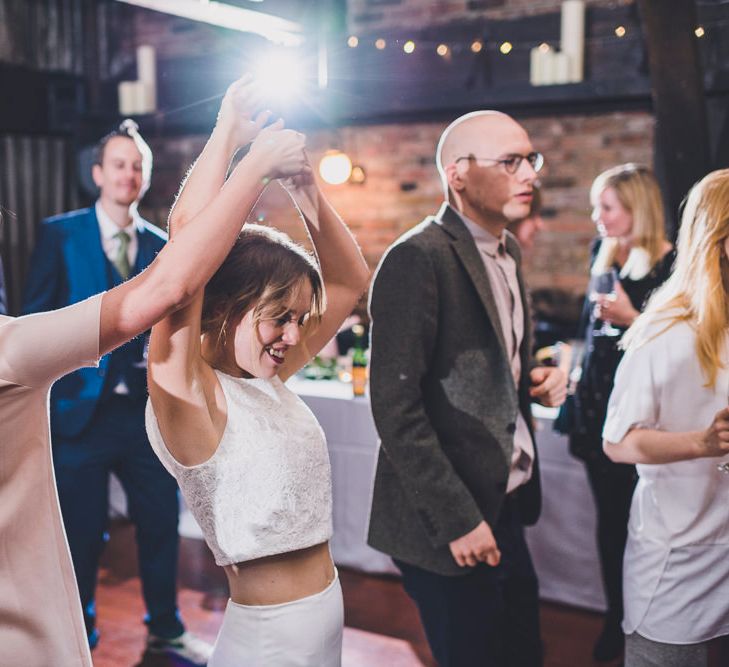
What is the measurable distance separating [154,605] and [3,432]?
2.11 m

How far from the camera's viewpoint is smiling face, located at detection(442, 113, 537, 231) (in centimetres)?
194

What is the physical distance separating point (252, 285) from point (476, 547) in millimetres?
Answer: 835

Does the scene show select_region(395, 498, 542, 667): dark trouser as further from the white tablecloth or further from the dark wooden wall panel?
the dark wooden wall panel

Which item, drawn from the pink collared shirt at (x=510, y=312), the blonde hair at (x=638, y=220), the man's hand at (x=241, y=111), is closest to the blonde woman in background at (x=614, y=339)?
the blonde hair at (x=638, y=220)

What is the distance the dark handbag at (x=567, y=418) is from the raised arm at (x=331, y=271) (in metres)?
1.60

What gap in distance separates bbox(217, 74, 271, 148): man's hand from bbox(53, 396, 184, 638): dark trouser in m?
1.79

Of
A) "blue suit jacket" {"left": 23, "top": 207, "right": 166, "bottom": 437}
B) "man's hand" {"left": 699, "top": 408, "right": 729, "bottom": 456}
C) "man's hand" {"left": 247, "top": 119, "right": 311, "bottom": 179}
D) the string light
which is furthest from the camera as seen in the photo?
the string light

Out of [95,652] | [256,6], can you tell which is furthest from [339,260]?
[256,6]

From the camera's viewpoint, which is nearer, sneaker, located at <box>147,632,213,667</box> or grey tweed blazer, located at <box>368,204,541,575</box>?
grey tweed blazer, located at <box>368,204,541,575</box>

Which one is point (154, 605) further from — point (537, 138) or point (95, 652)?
point (537, 138)

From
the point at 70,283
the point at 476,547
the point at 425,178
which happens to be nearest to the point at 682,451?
the point at 476,547

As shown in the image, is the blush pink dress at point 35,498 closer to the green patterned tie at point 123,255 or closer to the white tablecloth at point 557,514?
the green patterned tie at point 123,255

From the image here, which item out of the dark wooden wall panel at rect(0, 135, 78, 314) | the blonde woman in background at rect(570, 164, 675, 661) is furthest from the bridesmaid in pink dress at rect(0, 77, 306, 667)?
the dark wooden wall panel at rect(0, 135, 78, 314)

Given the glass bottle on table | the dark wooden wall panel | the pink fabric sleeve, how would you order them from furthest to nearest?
the dark wooden wall panel
the glass bottle on table
the pink fabric sleeve
